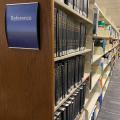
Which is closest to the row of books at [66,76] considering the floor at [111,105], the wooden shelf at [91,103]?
the wooden shelf at [91,103]

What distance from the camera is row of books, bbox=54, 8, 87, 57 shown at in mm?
1011

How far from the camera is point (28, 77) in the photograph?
99 centimetres

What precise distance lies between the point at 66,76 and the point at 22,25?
50 cm

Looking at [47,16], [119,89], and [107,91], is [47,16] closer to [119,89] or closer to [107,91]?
[107,91]

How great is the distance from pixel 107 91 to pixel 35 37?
3.57 meters

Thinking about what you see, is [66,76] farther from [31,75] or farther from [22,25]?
[22,25]

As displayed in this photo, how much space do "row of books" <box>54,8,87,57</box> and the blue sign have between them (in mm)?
143

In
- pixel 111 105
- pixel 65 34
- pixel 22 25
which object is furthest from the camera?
pixel 111 105

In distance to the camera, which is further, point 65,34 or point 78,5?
point 78,5

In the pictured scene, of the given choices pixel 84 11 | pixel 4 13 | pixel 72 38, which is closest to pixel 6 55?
pixel 4 13

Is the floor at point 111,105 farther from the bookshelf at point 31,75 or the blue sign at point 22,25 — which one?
the blue sign at point 22,25

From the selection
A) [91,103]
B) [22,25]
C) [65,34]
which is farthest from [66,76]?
[91,103]

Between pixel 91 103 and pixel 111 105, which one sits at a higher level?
pixel 91 103

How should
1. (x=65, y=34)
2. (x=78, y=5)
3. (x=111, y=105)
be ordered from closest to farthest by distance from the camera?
(x=65, y=34) < (x=78, y=5) < (x=111, y=105)
